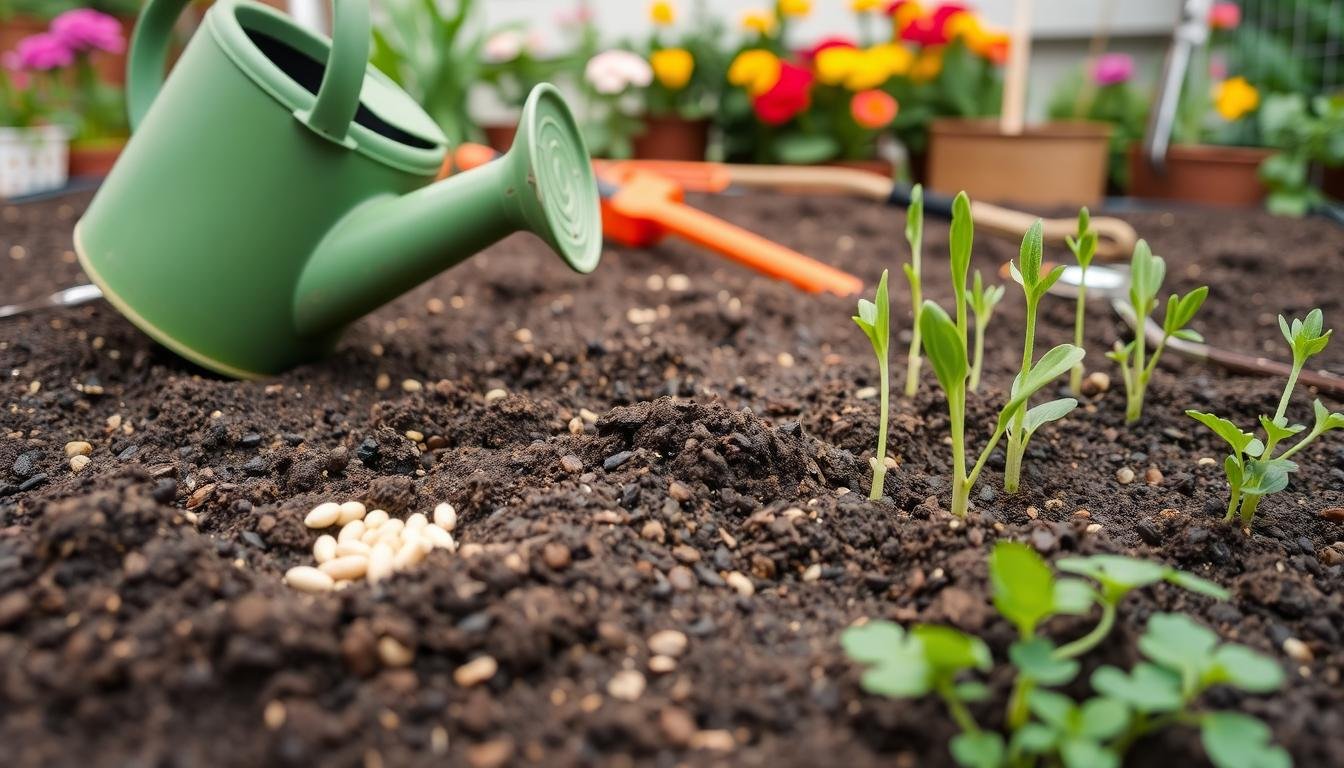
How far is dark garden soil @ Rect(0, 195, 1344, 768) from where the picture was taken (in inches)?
22.7

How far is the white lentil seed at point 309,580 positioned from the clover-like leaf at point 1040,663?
0.50 m

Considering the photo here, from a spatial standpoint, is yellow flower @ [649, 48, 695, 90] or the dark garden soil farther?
yellow flower @ [649, 48, 695, 90]

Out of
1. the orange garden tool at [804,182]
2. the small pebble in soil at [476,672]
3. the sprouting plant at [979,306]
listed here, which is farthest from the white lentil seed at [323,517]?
the orange garden tool at [804,182]

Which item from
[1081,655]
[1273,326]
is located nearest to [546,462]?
[1081,655]

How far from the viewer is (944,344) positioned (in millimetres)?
713

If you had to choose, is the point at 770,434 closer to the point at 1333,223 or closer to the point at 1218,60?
the point at 1333,223

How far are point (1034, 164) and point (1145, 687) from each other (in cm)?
213

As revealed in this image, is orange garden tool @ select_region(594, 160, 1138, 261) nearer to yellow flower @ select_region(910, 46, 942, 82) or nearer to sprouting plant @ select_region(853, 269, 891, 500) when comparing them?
yellow flower @ select_region(910, 46, 942, 82)

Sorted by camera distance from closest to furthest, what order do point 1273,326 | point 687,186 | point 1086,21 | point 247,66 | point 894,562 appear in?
point 894,562 → point 247,66 → point 1273,326 → point 687,186 → point 1086,21

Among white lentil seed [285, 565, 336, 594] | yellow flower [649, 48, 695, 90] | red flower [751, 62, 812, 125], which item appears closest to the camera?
white lentil seed [285, 565, 336, 594]

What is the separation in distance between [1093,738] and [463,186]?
0.80m

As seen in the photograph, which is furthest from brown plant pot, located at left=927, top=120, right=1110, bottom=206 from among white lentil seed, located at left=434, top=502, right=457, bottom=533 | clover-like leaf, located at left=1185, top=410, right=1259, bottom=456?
white lentil seed, located at left=434, top=502, right=457, bottom=533

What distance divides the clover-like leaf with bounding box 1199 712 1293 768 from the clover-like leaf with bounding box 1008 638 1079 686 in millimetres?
74

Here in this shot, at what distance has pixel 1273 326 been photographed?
1.50 metres
